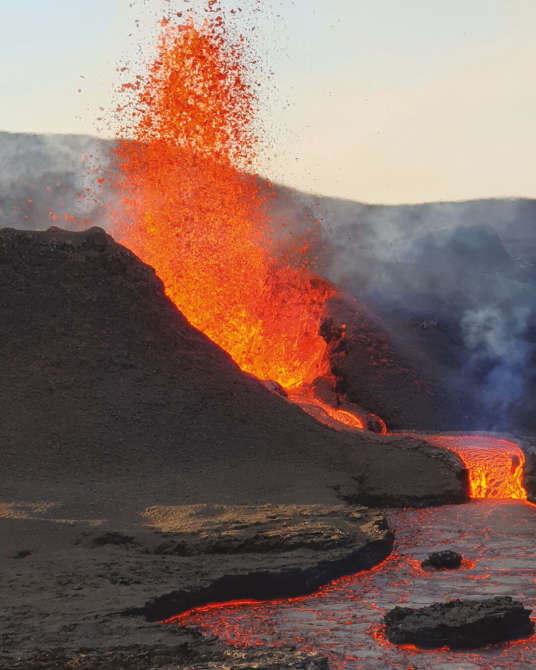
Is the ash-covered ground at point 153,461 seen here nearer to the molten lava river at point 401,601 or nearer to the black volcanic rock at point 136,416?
the black volcanic rock at point 136,416

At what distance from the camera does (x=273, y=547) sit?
7.58 meters

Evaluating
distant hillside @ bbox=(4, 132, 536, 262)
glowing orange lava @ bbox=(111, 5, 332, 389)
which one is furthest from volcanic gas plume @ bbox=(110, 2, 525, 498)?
distant hillside @ bbox=(4, 132, 536, 262)

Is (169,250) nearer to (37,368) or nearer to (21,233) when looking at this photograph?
(21,233)

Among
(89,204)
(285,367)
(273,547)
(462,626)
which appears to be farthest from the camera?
(89,204)

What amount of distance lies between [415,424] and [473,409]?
2.84 meters

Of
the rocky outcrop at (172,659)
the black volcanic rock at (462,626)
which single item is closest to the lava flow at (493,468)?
the black volcanic rock at (462,626)

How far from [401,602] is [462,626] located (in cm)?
122

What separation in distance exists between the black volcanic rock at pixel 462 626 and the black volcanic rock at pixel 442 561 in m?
2.17

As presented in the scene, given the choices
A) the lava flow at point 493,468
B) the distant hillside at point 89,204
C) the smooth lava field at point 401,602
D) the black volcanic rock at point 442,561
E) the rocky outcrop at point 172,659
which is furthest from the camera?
the distant hillside at point 89,204

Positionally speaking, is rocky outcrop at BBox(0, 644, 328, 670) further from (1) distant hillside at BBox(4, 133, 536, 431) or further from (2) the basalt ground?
(1) distant hillside at BBox(4, 133, 536, 431)

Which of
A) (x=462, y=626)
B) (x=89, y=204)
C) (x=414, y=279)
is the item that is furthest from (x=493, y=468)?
(x=89, y=204)

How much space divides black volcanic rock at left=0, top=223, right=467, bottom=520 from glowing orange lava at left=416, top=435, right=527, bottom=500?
104 centimetres

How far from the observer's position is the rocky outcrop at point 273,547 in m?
6.53

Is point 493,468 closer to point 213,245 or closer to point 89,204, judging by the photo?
point 213,245
